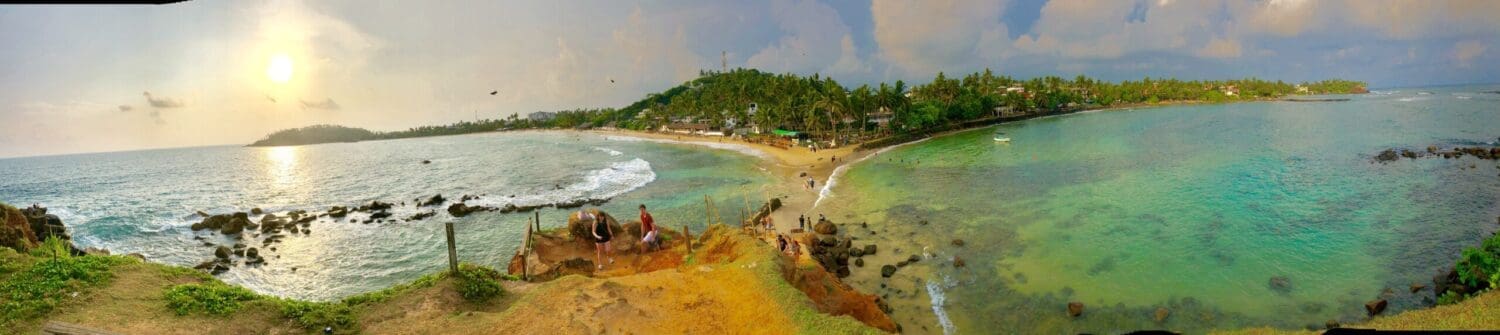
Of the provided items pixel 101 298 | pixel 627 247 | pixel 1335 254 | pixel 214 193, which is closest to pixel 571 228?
pixel 627 247

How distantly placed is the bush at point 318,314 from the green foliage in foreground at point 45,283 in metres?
3.52

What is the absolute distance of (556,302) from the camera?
40.2ft

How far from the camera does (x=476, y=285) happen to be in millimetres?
13273

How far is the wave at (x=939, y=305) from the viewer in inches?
632

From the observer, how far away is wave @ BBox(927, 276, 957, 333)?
16041 millimetres

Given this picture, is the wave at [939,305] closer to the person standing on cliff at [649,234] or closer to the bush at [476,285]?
the person standing on cliff at [649,234]

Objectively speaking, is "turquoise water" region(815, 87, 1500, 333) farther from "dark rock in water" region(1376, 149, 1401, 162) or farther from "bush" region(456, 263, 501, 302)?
"bush" region(456, 263, 501, 302)

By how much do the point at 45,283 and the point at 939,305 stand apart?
67.2 ft

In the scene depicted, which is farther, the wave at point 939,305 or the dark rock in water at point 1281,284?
the dark rock in water at point 1281,284

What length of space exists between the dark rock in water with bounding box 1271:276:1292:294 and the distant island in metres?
48.5

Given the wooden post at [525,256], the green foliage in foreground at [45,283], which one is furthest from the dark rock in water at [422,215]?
the green foliage in foreground at [45,283]

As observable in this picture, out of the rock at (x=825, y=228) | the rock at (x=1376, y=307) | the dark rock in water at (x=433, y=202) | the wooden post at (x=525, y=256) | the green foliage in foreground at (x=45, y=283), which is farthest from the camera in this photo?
the dark rock in water at (x=433, y=202)

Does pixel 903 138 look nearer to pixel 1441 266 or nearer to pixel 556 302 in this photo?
pixel 1441 266

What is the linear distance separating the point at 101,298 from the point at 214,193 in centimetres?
5544
